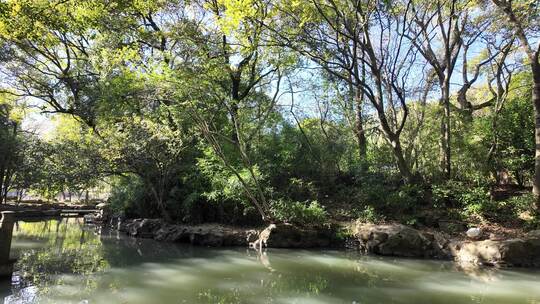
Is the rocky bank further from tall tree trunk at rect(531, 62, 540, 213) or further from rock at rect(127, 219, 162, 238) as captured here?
tall tree trunk at rect(531, 62, 540, 213)

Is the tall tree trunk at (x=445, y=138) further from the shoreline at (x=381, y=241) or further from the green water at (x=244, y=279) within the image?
the green water at (x=244, y=279)

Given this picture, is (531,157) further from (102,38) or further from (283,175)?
(102,38)

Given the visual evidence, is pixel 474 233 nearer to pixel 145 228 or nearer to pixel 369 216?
pixel 369 216

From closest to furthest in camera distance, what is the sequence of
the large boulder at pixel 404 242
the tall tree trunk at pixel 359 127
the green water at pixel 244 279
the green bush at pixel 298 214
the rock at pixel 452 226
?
1. the green water at pixel 244 279
2. the large boulder at pixel 404 242
3. the rock at pixel 452 226
4. the green bush at pixel 298 214
5. the tall tree trunk at pixel 359 127

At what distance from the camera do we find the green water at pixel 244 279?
6.30 meters

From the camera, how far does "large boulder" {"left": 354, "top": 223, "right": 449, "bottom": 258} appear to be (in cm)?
1043

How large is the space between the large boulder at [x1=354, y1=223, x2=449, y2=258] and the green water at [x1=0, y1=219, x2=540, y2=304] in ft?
2.08

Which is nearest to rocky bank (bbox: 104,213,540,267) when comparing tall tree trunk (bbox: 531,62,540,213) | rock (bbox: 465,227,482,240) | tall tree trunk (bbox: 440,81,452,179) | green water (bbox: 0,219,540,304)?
rock (bbox: 465,227,482,240)

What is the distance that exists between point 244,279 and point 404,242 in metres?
4.97

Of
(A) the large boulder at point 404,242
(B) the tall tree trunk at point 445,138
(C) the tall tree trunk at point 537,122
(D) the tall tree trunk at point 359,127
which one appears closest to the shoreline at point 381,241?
(A) the large boulder at point 404,242

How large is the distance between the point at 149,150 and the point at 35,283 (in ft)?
22.8

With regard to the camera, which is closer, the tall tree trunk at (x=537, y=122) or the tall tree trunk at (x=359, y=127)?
the tall tree trunk at (x=537, y=122)

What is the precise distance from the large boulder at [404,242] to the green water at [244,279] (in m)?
0.63

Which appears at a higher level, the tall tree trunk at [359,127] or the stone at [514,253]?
the tall tree trunk at [359,127]
